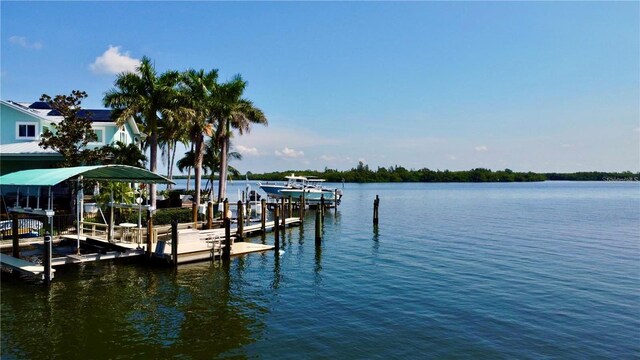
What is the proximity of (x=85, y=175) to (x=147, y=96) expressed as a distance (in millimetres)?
13142

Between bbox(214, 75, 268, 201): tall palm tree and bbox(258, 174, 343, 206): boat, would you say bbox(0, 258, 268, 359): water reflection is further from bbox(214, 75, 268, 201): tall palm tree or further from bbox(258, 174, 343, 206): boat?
bbox(258, 174, 343, 206): boat

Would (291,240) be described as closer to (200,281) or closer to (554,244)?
(200,281)

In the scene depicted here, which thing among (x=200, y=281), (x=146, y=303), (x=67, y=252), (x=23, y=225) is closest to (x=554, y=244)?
(x=200, y=281)

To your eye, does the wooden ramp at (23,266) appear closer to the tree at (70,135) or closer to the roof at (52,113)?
the tree at (70,135)

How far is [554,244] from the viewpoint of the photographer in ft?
109

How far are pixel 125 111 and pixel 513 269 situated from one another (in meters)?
28.7

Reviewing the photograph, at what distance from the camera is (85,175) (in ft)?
76.5

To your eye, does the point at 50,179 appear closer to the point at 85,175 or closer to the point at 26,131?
the point at 85,175

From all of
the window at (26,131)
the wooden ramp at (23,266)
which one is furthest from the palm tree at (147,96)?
the wooden ramp at (23,266)

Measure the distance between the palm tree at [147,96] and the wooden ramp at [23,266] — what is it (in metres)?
14.2

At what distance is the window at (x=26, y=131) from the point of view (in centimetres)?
3531

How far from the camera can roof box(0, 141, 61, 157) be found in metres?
32.0

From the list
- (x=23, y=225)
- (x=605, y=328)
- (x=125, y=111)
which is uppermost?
(x=125, y=111)

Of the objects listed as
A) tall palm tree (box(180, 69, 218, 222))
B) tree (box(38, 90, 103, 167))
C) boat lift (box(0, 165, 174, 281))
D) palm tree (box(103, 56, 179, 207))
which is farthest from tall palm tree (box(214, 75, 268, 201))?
boat lift (box(0, 165, 174, 281))
